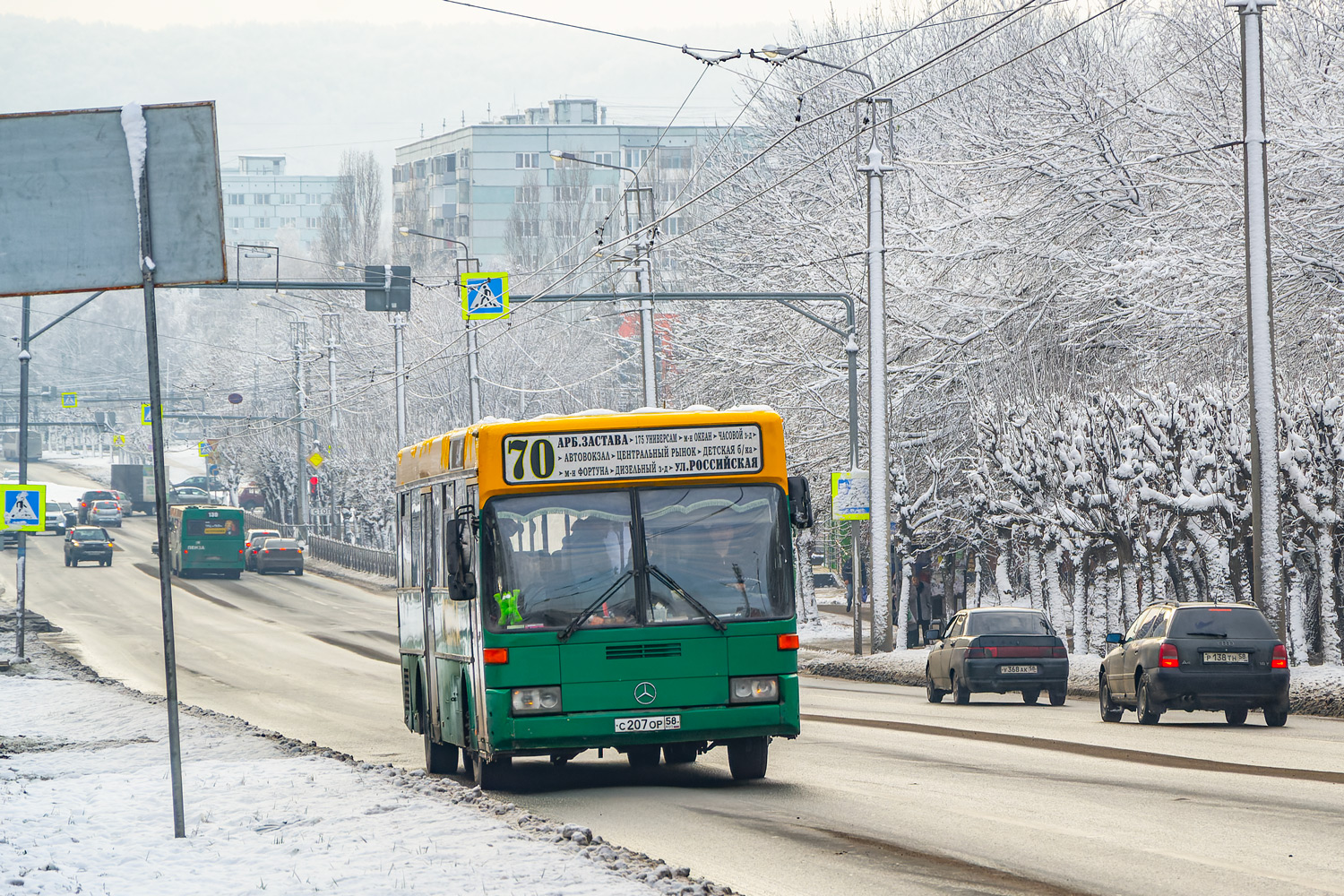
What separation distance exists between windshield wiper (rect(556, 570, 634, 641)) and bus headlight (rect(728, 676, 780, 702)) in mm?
1015

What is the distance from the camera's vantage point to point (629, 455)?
1307 cm

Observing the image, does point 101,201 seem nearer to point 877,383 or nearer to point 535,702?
point 535,702

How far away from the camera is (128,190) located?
944cm

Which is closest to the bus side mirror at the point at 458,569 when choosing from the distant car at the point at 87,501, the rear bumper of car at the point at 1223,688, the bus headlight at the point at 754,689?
the bus headlight at the point at 754,689

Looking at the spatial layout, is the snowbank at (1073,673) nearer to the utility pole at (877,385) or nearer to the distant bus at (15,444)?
the utility pole at (877,385)

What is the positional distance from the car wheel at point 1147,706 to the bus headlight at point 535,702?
9223 millimetres

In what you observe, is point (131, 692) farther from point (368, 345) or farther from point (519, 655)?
point (368, 345)

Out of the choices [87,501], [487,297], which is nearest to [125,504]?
[87,501]

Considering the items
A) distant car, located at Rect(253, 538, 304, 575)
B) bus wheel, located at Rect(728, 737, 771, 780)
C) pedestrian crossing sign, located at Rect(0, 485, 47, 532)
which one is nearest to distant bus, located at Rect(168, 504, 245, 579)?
distant car, located at Rect(253, 538, 304, 575)

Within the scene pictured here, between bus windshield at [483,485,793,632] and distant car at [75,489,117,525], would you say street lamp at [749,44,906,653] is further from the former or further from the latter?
distant car at [75,489,117,525]

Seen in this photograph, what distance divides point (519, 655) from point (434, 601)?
2496mm

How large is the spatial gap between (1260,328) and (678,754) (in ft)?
35.6

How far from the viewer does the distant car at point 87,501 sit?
92750 millimetres

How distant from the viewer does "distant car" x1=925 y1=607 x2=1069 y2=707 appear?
24859 mm
